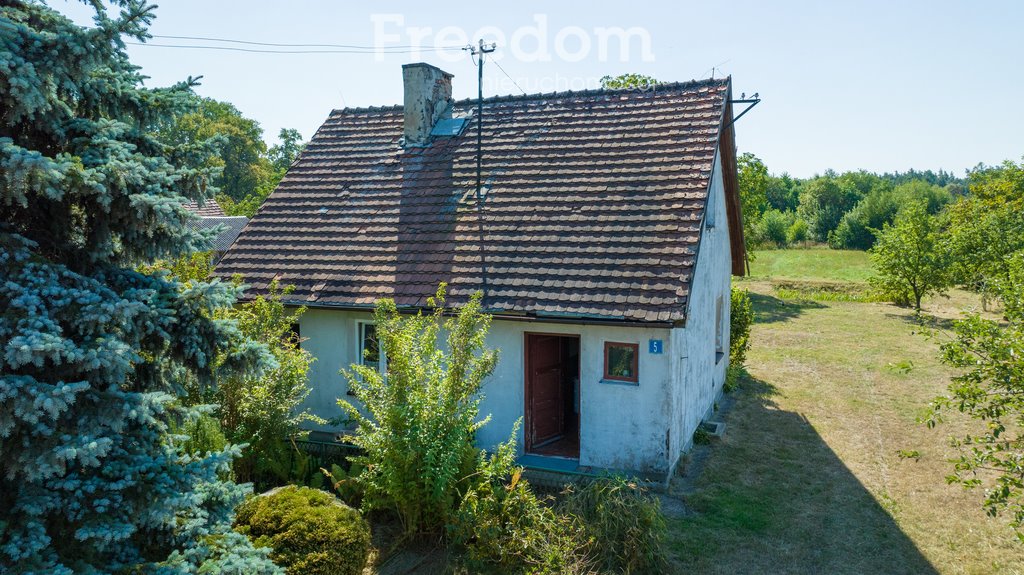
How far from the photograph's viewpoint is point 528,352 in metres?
11.2

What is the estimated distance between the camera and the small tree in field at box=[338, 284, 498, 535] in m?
8.26

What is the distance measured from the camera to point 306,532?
23.6 feet

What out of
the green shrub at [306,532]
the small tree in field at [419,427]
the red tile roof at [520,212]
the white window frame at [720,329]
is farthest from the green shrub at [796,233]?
the green shrub at [306,532]

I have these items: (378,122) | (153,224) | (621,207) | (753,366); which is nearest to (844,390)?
(753,366)

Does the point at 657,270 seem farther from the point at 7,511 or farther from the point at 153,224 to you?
the point at 7,511

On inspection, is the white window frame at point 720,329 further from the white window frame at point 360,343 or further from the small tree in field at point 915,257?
the small tree in field at point 915,257

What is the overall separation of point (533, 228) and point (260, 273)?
5.53 meters

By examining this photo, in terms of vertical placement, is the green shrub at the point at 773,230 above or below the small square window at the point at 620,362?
above

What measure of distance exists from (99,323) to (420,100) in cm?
1146

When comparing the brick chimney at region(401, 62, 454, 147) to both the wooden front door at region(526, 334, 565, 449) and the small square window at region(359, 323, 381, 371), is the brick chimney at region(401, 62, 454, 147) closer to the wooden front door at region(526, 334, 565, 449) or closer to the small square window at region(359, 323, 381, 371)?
the small square window at region(359, 323, 381, 371)

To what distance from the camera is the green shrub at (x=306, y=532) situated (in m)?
7.02

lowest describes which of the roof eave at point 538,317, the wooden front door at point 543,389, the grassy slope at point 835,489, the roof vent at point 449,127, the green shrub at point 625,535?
the grassy slope at point 835,489

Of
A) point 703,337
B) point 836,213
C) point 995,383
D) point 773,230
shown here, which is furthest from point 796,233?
point 995,383

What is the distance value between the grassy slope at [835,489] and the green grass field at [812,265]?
2852 centimetres
